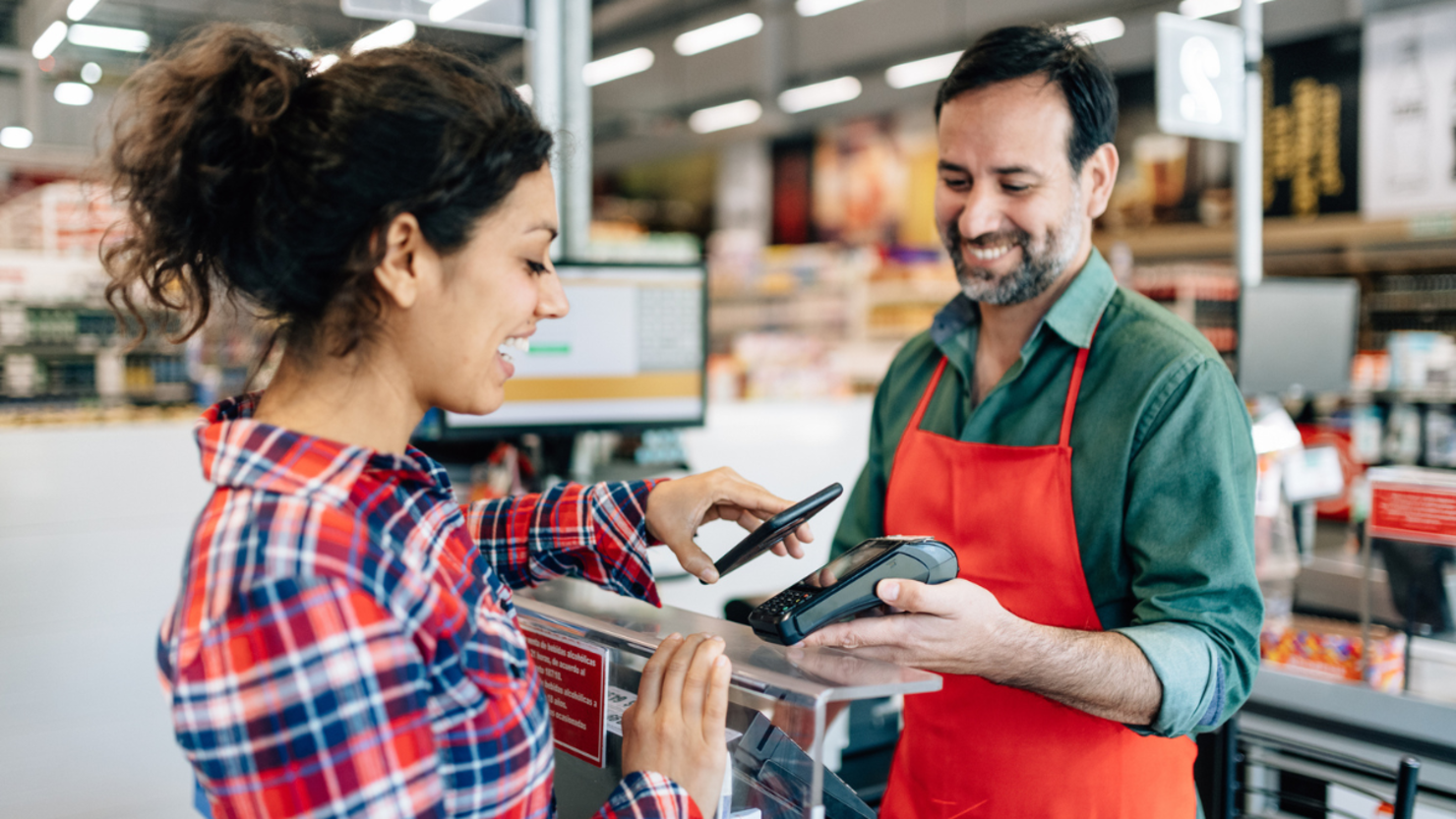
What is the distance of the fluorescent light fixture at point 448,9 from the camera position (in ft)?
8.87

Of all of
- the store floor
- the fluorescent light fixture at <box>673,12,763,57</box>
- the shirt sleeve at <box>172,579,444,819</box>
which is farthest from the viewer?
→ the fluorescent light fixture at <box>673,12,763,57</box>

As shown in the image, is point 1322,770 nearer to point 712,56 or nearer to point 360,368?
point 360,368

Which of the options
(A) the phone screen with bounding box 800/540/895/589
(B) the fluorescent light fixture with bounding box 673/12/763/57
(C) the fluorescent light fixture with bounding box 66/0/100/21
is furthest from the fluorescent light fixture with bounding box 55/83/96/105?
(A) the phone screen with bounding box 800/540/895/589

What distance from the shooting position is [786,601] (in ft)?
3.42

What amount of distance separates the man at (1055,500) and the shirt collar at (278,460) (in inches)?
19.3

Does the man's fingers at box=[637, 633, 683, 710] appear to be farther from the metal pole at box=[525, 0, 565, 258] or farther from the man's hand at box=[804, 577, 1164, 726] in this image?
the metal pole at box=[525, 0, 565, 258]

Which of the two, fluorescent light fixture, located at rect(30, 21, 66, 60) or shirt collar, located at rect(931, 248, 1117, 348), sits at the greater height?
fluorescent light fixture, located at rect(30, 21, 66, 60)

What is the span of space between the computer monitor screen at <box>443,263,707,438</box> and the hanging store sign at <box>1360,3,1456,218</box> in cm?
579

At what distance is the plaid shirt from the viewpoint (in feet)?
2.26

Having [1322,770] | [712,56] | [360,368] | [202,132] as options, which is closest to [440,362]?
[360,368]

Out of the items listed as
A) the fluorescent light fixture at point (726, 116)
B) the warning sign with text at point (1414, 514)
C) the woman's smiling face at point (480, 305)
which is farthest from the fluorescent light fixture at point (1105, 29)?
the woman's smiling face at point (480, 305)

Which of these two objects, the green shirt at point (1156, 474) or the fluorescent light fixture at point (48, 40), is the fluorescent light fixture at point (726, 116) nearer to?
the fluorescent light fixture at point (48, 40)

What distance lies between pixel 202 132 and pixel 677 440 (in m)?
2.21

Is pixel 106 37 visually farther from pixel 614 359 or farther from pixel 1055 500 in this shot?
pixel 1055 500
